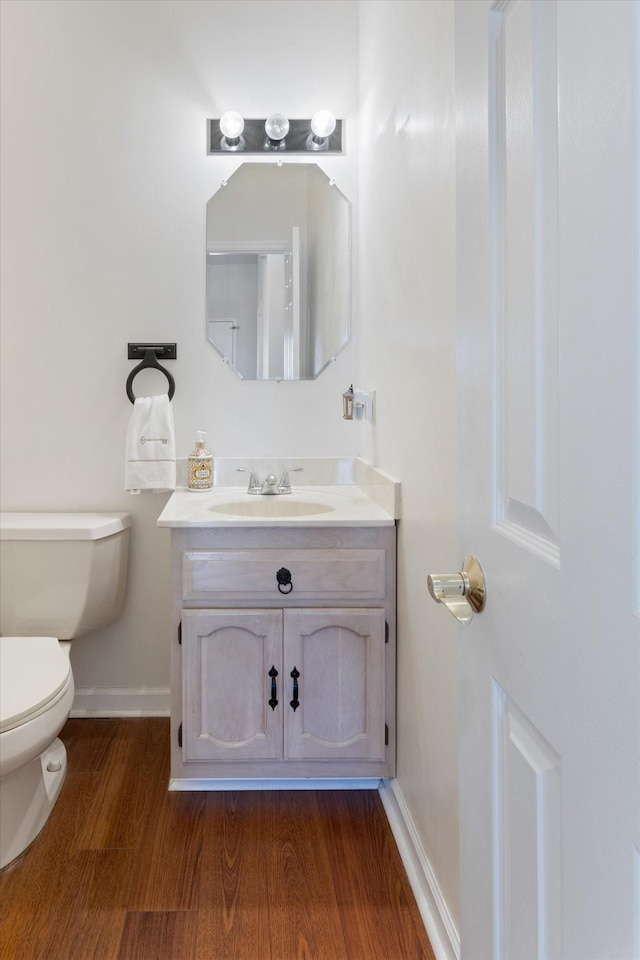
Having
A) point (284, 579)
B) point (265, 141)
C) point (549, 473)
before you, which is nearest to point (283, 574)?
point (284, 579)

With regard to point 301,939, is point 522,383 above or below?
above

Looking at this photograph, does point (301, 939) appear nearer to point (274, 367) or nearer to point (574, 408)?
point (574, 408)

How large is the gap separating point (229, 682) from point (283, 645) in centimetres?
18

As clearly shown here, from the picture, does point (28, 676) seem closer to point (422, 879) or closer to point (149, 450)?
point (149, 450)

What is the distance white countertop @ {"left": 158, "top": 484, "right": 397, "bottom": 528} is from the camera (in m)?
1.81

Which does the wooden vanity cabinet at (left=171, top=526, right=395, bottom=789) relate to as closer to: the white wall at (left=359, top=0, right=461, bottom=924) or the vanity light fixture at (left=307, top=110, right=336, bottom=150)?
the white wall at (left=359, top=0, right=461, bottom=924)

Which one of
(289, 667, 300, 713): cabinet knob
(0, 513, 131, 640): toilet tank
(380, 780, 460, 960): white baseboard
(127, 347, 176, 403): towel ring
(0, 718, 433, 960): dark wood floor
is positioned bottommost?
(0, 718, 433, 960): dark wood floor

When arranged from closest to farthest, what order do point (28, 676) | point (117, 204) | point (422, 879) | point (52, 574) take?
1. point (422, 879)
2. point (28, 676)
3. point (52, 574)
4. point (117, 204)

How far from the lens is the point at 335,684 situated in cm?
185

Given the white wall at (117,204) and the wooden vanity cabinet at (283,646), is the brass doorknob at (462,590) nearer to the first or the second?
the wooden vanity cabinet at (283,646)

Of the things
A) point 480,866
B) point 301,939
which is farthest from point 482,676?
point 301,939

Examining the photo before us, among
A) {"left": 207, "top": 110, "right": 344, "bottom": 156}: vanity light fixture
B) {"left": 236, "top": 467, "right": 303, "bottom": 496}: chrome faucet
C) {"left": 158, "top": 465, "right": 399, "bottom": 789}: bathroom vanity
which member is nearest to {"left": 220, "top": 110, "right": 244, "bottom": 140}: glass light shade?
{"left": 207, "top": 110, "right": 344, "bottom": 156}: vanity light fixture

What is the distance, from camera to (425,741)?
1.53 metres

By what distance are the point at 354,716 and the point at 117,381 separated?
1.39 metres
